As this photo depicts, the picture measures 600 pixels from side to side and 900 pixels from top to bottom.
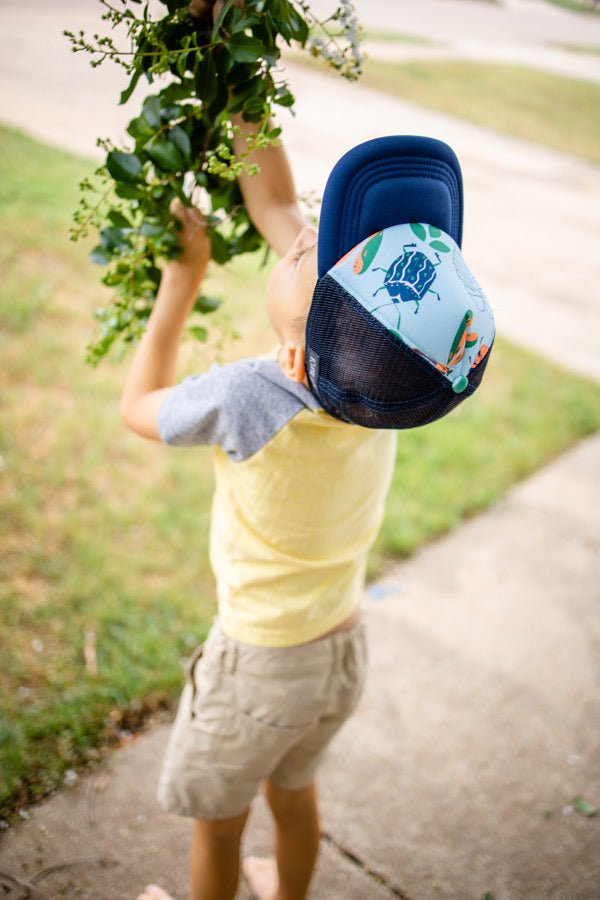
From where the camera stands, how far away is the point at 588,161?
33.9 feet

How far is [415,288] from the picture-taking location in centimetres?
99

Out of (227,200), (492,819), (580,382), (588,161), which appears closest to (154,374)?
(227,200)

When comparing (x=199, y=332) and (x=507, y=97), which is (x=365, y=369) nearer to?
(x=199, y=332)

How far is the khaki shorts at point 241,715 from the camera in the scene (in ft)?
4.75

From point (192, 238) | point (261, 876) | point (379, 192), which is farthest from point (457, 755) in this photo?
point (379, 192)

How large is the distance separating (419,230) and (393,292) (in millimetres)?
107

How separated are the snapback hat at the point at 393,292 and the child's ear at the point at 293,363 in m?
0.05

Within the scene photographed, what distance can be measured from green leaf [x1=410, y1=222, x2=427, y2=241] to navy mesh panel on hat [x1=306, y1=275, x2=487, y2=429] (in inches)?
5.1

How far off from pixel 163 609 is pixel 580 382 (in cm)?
333

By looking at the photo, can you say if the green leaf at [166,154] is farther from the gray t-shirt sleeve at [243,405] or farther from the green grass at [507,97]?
the green grass at [507,97]

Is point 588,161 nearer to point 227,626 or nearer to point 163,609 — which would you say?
point 163,609

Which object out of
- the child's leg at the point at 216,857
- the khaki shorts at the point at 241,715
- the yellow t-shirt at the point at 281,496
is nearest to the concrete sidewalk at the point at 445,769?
the child's leg at the point at 216,857

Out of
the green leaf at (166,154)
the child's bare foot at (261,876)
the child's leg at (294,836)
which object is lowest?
the child's bare foot at (261,876)

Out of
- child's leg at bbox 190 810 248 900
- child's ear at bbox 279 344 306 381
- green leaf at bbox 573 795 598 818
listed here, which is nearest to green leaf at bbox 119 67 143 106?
child's ear at bbox 279 344 306 381
